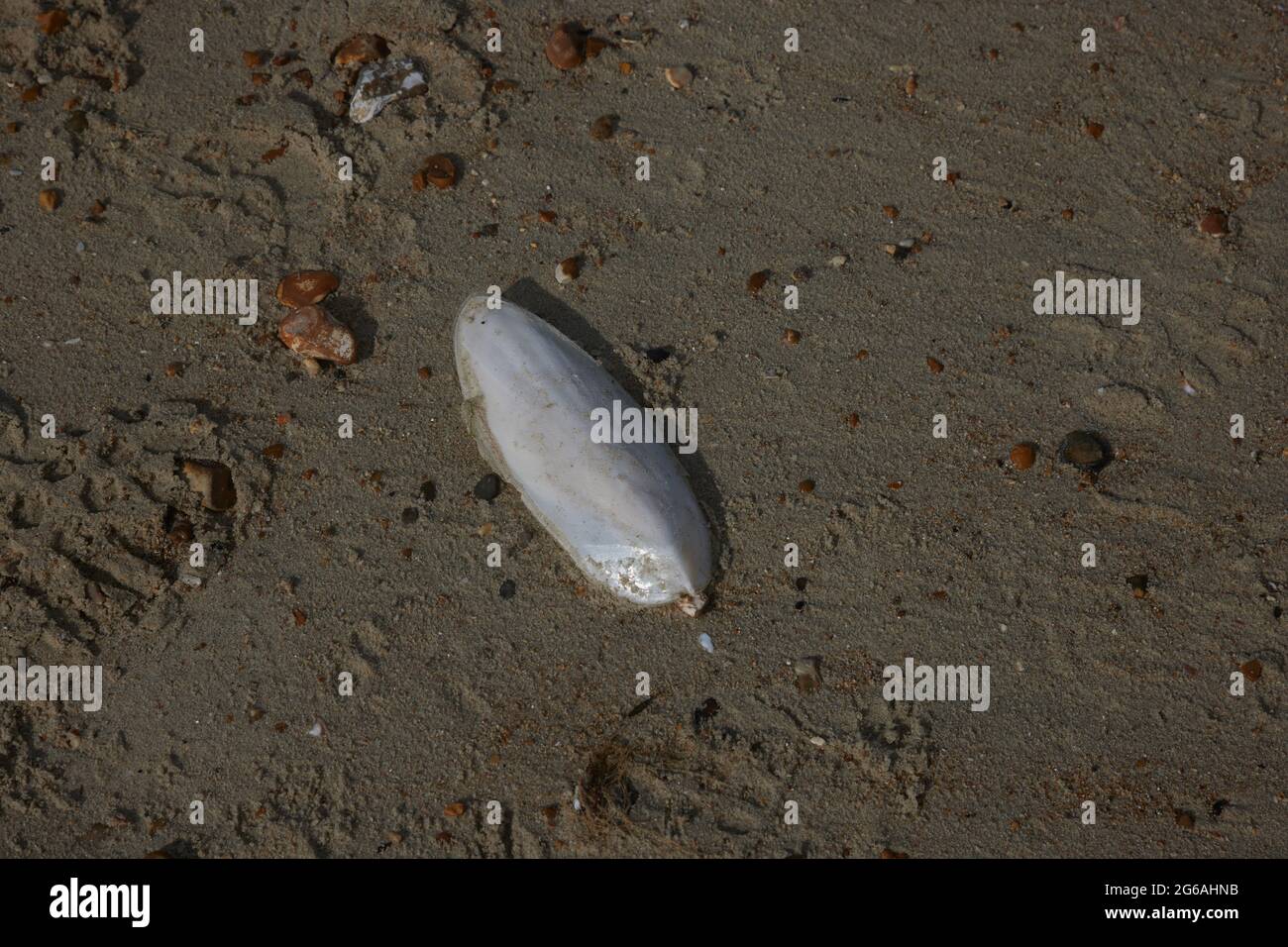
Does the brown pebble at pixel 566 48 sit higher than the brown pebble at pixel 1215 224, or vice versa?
the brown pebble at pixel 566 48

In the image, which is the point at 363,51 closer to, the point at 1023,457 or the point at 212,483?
the point at 212,483

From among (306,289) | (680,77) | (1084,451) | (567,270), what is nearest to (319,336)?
(306,289)

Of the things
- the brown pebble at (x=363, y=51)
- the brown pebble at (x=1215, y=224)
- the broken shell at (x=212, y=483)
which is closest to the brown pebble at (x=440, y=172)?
the brown pebble at (x=363, y=51)

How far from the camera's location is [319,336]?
317 centimetres

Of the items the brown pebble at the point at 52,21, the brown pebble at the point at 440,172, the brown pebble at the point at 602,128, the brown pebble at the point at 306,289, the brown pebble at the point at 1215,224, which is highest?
the brown pebble at the point at 52,21

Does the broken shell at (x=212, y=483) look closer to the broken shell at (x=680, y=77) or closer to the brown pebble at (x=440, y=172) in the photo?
the brown pebble at (x=440, y=172)

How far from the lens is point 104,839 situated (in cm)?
→ 289

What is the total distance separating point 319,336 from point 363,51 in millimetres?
1184

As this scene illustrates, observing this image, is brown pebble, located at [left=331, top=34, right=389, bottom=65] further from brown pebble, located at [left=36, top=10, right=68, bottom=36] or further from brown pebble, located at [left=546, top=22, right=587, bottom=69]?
brown pebble, located at [left=36, top=10, right=68, bottom=36]

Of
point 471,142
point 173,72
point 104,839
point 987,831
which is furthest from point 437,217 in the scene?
point 987,831

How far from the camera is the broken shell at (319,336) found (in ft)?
10.4

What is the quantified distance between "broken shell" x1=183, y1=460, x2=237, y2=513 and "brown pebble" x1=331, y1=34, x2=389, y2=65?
1.65m

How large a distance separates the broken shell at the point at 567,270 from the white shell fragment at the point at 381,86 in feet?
3.00
